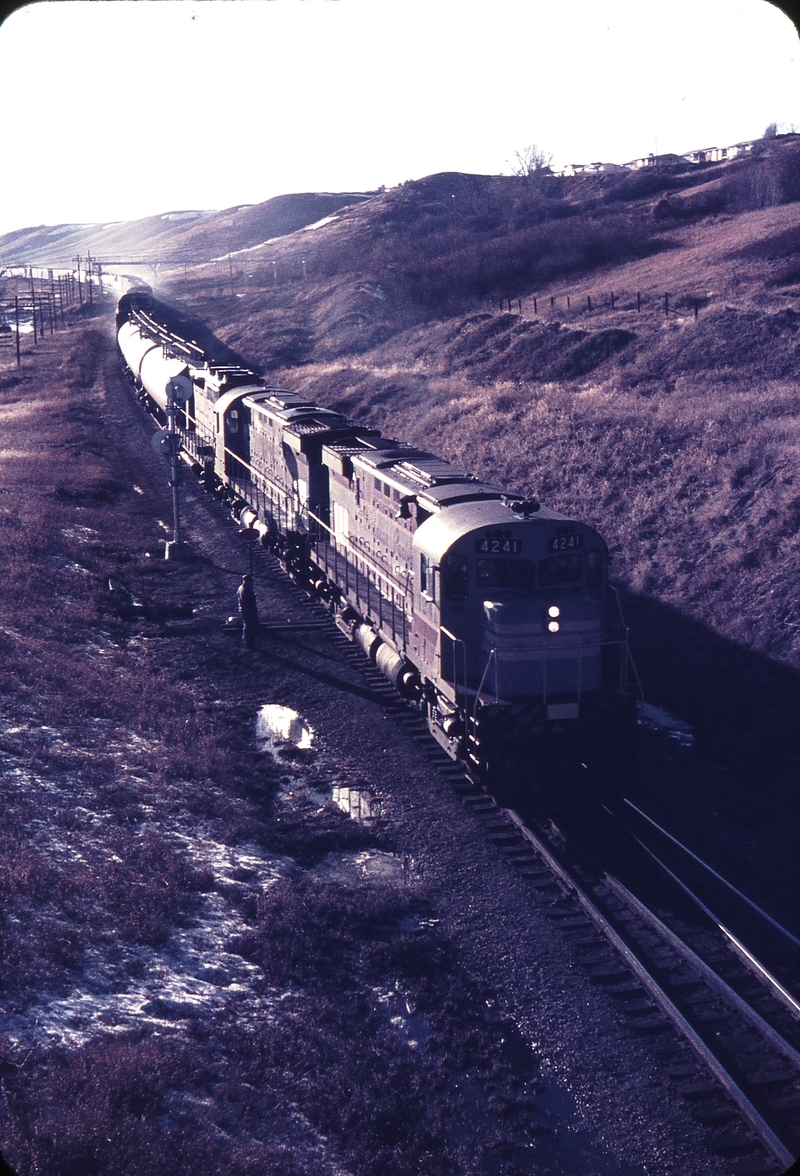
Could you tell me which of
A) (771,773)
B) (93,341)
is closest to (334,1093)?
(771,773)

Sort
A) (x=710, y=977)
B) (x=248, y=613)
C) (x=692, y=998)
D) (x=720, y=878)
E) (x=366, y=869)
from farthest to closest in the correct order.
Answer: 1. (x=248, y=613)
2. (x=366, y=869)
3. (x=720, y=878)
4. (x=710, y=977)
5. (x=692, y=998)

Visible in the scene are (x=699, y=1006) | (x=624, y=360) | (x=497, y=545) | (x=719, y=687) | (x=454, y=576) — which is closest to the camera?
(x=699, y=1006)

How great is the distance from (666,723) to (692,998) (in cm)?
859

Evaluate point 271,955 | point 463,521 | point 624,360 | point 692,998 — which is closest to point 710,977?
point 692,998

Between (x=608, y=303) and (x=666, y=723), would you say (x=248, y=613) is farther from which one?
(x=608, y=303)

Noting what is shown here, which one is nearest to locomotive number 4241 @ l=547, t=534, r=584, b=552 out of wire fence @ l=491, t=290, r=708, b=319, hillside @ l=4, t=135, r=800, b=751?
hillside @ l=4, t=135, r=800, b=751

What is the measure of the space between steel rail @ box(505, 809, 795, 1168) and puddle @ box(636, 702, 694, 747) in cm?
511

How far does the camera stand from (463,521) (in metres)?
14.6

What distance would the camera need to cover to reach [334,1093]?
8578 millimetres

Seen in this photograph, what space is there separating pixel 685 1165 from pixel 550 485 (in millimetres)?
23287

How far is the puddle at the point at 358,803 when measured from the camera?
14422 mm

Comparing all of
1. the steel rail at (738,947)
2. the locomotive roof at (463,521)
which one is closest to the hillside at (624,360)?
the steel rail at (738,947)

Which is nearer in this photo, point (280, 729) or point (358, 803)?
point (358, 803)

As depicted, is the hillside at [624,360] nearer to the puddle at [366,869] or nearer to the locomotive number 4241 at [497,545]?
the locomotive number 4241 at [497,545]
